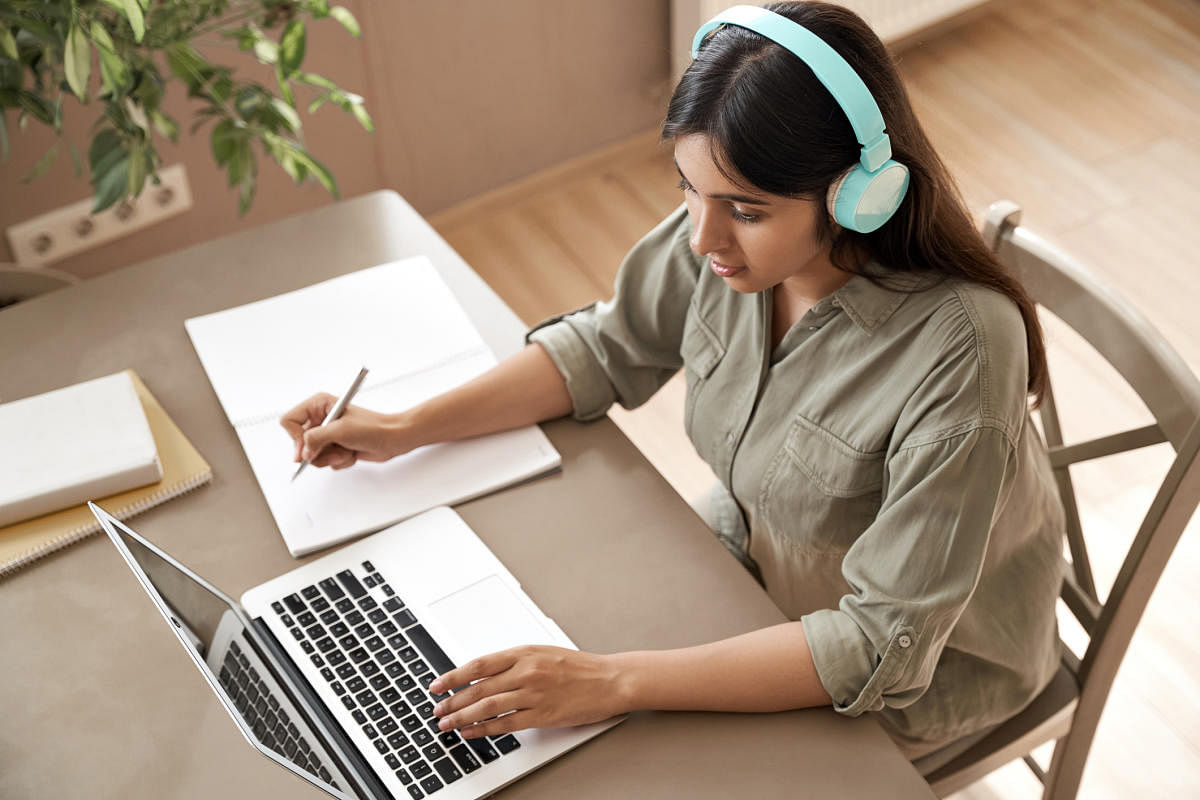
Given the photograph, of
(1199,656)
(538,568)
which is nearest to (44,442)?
(538,568)

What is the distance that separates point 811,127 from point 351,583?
587mm

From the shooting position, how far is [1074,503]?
137cm

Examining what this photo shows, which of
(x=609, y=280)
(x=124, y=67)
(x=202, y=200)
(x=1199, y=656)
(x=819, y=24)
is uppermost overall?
(x=819, y=24)

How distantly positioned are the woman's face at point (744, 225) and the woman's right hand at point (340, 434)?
0.38 meters

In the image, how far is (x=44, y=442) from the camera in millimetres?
1221

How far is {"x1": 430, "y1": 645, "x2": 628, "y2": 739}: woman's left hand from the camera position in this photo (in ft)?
3.28

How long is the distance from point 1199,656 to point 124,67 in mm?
1785

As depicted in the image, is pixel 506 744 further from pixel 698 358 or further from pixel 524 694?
pixel 698 358

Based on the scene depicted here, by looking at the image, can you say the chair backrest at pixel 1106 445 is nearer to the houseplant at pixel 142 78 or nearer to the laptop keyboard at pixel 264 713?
the laptop keyboard at pixel 264 713

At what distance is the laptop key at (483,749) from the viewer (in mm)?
1001

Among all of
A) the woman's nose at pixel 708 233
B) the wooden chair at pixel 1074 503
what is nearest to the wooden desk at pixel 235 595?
the woman's nose at pixel 708 233

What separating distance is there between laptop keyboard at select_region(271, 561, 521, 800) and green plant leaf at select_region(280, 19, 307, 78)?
2.63 ft

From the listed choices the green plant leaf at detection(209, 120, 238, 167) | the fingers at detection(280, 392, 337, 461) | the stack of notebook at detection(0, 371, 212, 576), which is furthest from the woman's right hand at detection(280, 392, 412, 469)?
the green plant leaf at detection(209, 120, 238, 167)

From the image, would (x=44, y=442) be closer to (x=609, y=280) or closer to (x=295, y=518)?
(x=295, y=518)
